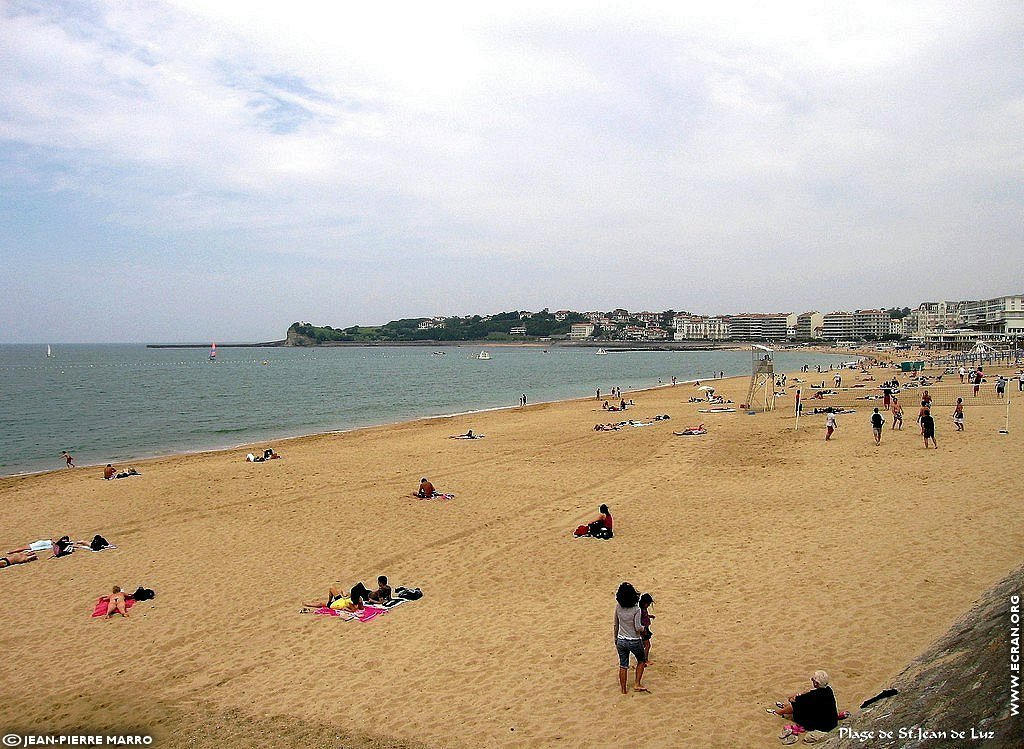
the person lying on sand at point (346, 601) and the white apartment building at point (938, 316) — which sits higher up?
the white apartment building at point (938, 316)

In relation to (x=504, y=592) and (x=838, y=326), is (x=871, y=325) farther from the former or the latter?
(x=504, y=592)

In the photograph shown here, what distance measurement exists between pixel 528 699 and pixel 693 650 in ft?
6.82

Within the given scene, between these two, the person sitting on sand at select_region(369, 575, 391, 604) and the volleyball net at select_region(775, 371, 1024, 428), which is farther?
the volleyball net at select_region(775, 371, 1024, 428)

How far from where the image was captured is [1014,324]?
3844 inches

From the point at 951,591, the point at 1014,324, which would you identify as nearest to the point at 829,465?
the point at 951,591

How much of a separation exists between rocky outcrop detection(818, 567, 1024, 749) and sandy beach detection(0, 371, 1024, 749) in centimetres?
205

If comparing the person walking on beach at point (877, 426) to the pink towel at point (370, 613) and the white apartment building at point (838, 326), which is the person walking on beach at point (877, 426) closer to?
the pink towel at point (370, 613)

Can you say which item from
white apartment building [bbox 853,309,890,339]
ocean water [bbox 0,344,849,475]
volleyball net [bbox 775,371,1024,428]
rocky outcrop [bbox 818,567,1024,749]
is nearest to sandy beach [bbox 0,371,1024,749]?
rocky outcrop [bbox 818,567,1024,749]

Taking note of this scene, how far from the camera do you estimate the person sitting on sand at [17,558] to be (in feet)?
40.1

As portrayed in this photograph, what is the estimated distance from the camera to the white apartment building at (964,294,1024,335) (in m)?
97.1

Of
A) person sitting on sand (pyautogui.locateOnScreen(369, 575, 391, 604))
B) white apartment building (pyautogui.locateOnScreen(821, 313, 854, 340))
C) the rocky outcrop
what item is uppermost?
white apartment building (pyautogui.locateOnScreen(821, 313, 854, 340))

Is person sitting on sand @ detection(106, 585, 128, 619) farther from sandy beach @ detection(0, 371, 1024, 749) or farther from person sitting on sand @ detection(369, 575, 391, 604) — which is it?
person sitting on sand @ detection(369, 575, 391, 604)

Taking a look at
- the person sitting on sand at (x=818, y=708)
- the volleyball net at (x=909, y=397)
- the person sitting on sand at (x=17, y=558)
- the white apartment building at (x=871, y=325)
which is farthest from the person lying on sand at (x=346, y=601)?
the white apartment building at (x=871, y=325)

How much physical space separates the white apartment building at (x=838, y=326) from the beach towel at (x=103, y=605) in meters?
203
